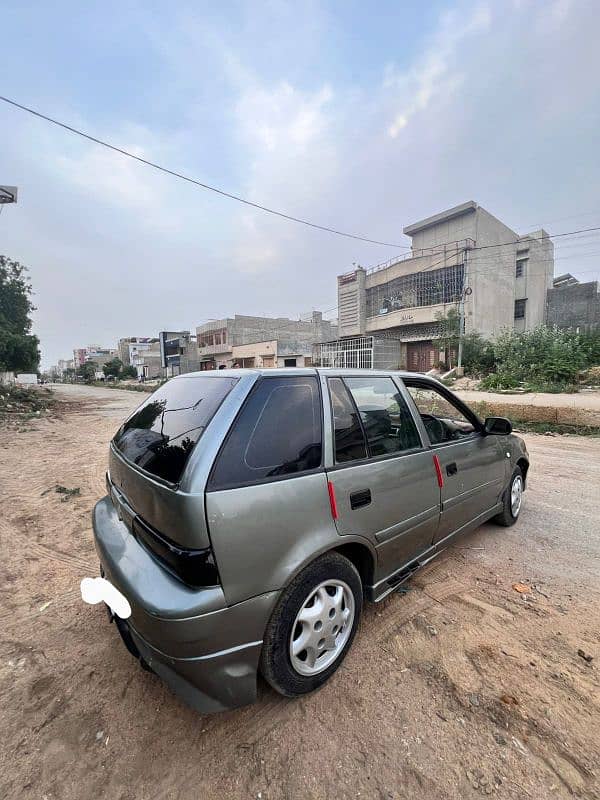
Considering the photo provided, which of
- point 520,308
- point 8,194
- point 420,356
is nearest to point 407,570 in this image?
point 8,194

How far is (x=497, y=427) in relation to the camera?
2.96 meters

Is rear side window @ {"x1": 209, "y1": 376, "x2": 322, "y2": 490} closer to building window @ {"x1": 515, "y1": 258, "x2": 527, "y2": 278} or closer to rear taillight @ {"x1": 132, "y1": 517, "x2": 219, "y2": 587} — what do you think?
rear taillight @ {"x1": 132, "y1": 517, "x2": 219, "y2": 587}

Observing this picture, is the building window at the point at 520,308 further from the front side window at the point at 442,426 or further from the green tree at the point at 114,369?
the green tree at the point at 114,369

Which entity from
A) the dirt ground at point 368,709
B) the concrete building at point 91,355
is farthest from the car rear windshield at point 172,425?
the concrete building at point 91,355

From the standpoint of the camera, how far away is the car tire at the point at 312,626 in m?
1.59

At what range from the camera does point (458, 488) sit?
8.69 feet

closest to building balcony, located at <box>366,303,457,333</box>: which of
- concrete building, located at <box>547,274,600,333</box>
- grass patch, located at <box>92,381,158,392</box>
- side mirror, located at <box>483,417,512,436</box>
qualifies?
concrete building, located at <box>547,274,600,333</box>

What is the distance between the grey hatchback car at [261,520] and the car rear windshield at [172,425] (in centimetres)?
1

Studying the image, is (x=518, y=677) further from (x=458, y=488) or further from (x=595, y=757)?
(x=458, y=488)

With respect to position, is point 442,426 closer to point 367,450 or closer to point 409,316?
point 367,450

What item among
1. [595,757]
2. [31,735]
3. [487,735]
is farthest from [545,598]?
[31,735]

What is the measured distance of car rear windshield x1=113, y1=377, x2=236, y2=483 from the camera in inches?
63.7

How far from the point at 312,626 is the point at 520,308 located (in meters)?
40.6

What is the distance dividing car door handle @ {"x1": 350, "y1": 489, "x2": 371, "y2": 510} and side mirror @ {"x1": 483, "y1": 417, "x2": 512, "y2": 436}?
160cm
